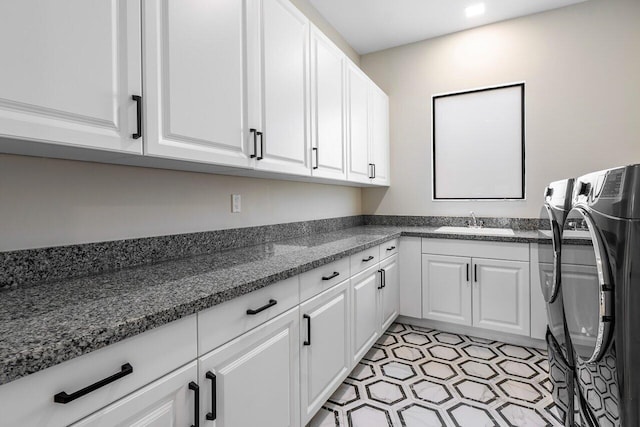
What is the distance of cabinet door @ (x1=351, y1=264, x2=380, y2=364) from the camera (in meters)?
2.00

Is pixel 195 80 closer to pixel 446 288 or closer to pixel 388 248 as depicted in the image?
pixel 388 248

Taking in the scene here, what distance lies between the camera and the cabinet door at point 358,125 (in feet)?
8.69

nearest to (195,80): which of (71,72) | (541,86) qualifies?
(71,72)

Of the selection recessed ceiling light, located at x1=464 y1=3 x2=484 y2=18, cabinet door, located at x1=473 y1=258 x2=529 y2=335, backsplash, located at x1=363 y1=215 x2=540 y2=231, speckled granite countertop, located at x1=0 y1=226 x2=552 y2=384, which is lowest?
cabinet door, located at x1=473 y1=258 x2=529 y2=335

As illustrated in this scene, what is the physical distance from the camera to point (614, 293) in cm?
71

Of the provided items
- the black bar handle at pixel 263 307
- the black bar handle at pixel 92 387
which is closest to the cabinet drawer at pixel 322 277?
the black bar handle at pixel 263 307

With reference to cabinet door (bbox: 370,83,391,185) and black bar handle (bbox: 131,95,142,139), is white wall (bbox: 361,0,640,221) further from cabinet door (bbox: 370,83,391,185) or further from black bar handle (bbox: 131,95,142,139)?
black bar handle (bbox: 131,95,142,139)

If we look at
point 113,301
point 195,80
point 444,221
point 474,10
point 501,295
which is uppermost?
point 474,10

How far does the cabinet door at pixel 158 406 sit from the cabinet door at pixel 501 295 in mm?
2349

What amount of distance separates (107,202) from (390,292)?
2.08m

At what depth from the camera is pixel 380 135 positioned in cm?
329

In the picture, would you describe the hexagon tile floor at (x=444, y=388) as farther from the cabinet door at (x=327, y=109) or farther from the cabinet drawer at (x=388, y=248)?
the cabinet door at (x=327, y=109)

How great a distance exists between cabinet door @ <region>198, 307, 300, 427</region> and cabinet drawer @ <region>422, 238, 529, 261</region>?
175cm

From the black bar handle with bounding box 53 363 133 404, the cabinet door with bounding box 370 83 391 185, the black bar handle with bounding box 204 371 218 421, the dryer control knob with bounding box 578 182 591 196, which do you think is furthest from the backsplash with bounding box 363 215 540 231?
the black bar handle with bounding box 53 363 133 404
